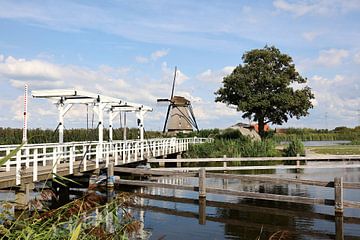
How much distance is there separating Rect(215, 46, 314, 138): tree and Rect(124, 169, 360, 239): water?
26075 mm

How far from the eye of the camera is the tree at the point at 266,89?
140 ft

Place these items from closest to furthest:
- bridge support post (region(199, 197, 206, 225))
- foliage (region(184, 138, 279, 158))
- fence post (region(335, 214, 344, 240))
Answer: fence post (region(335, 214, 344, 240)) < bridge support post (region(199, 197, 206, 225)) < foliage (region(184, 138, 279, 158))

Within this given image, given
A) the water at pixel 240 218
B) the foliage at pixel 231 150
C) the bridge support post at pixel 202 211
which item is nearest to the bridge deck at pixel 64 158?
the foliage at pixel 231 150

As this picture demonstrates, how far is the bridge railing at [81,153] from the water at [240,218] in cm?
321

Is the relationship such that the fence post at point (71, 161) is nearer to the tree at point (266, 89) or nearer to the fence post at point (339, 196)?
the fence post at point (339, 196)

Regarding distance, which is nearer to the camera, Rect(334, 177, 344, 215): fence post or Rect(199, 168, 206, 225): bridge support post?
Rect(334, 177, 344, 215): fence post

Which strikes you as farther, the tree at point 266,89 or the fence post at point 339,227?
the tree at point 266,89

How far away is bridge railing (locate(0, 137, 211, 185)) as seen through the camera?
12852 mm

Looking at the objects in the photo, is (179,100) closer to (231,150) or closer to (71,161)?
(231,150)

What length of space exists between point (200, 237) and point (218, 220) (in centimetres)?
202

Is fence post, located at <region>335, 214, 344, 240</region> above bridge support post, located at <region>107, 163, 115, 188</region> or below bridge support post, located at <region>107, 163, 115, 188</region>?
below

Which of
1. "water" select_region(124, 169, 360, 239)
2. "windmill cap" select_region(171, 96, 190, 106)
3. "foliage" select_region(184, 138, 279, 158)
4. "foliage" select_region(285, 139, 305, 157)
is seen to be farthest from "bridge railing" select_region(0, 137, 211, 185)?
"windmill cap" select_region(171, 96, 190, 106)

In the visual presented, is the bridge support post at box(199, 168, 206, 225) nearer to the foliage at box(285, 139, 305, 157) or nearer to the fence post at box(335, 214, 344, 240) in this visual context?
the fence post at box(335, 214, 344, 240)

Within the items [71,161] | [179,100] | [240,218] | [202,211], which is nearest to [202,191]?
[202,211]
